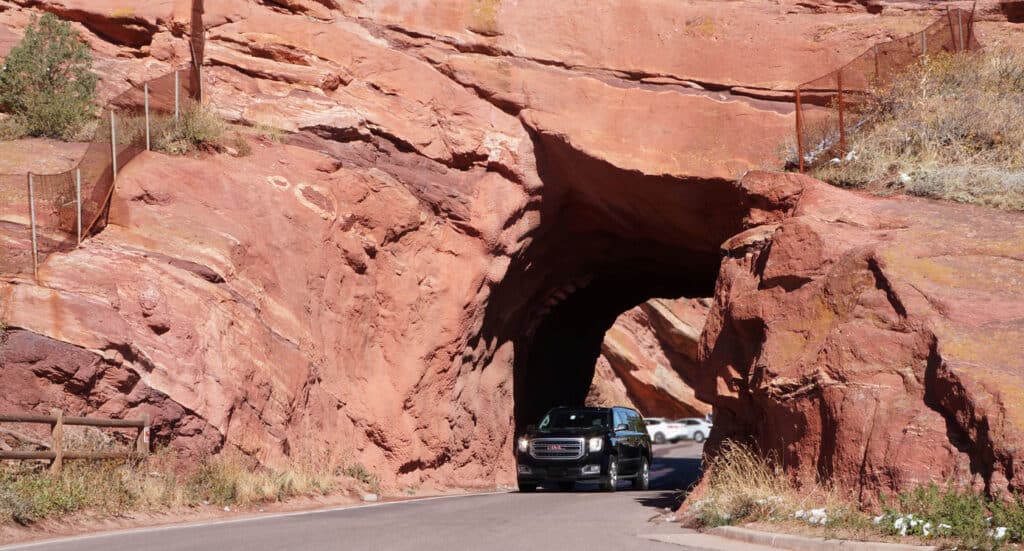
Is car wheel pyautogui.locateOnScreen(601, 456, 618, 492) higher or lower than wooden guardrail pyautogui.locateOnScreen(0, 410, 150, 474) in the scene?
lower

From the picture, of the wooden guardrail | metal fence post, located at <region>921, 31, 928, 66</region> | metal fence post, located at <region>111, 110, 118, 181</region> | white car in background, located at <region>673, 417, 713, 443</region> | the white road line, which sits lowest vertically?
white car in background, located at <region>673, 417, 713, 443</region>

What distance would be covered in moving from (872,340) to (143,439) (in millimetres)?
10103

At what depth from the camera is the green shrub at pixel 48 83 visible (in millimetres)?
22094

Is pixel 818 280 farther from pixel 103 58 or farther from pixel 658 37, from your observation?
pixel 103 58

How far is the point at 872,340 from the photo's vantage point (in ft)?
46.3

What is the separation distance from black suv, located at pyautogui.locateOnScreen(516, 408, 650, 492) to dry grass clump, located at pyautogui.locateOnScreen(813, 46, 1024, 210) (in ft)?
23.6

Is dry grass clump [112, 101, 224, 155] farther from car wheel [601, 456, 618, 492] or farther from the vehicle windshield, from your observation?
car wheel [601, 456, 618, 492]

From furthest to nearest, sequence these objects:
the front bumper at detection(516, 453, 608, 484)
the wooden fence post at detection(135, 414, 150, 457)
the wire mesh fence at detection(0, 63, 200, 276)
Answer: the front bumper at detection(516, 453, 608, 484) → the wire mesh fence at detection(0, 63, 200, 276) → the wooden fence post at detection(135, 414, 150, 457)

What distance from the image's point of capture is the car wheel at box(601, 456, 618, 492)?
23.4m

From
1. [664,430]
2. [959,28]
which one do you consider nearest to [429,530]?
[959,28]

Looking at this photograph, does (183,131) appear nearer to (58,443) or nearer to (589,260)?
(58,443)

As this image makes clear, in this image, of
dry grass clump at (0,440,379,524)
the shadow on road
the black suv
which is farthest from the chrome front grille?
dry grass clump at (0,440,379,524)

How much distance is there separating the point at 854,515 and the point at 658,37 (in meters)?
15.0

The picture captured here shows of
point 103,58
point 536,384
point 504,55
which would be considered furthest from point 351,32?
point 536,384
